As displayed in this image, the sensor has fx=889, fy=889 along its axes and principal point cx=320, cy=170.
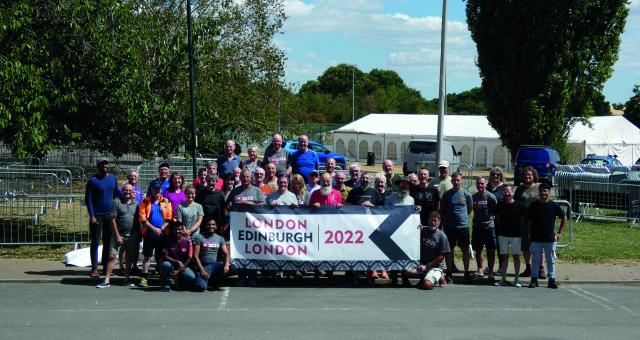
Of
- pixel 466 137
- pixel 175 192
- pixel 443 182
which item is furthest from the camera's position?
pixel 466 137

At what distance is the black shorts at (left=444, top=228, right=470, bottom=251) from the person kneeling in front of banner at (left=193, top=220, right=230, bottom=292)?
3462 mm

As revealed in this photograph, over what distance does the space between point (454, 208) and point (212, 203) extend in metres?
3.68

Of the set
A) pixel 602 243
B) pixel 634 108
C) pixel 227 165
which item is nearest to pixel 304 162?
pixel 227 165

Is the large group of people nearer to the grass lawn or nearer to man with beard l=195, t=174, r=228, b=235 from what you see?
man with beard l=195, t=174, r=228, b=235

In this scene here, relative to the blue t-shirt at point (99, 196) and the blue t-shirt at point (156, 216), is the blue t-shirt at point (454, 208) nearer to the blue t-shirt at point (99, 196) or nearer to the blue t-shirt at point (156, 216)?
the blue t-shirt at point (156, 216)

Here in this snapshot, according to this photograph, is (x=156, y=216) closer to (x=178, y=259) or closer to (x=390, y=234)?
(x=178, y=259)

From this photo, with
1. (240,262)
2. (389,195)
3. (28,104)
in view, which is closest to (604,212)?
(389,195)

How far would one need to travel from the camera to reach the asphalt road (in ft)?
32.4

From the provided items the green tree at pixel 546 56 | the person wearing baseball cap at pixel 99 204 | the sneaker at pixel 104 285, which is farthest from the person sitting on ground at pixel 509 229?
the green tree at pixel 546 56

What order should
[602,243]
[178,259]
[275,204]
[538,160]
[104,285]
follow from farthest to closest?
1. [538,160]
2. [602,243]
3. [275,204]
4. [104,285]
5. [178,259]

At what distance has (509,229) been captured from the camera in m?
13.4

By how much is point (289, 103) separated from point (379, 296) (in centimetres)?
2594

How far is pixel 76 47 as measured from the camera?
16.8 meters

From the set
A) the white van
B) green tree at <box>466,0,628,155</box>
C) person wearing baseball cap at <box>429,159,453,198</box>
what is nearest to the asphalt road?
person wearing baseball cap at <box>429,159,453,198</box>
